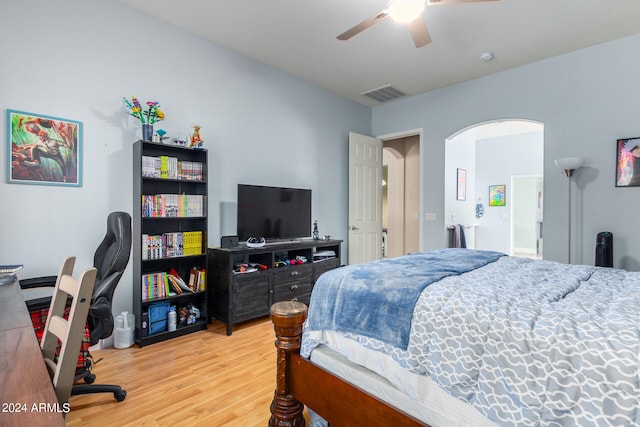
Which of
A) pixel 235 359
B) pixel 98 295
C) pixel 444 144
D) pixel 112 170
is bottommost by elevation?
pixel 235 359

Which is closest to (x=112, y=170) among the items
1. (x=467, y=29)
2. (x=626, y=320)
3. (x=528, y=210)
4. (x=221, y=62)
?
(x=221, y=62)

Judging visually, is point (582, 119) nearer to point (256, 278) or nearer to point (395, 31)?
point (395, 31)

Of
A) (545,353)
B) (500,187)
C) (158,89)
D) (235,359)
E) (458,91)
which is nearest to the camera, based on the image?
(545,353)

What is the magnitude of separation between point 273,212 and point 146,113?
1.61 metres

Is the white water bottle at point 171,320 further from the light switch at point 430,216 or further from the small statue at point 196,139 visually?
the light switch at point 430,216

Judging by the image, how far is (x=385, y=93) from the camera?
187 inches

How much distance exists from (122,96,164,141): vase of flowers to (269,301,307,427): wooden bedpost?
85.7 inches

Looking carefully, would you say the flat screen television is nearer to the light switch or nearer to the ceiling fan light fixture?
the light switch

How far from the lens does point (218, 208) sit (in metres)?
3.50

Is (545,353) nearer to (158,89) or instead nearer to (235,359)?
(235,359)

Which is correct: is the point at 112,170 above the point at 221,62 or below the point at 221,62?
below

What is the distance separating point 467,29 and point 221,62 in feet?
8.48

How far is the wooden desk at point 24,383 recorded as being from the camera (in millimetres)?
608

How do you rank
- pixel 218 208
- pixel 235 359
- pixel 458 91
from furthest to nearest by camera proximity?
pixel 458 91 → pixel 218 208 → pixel 235 359
